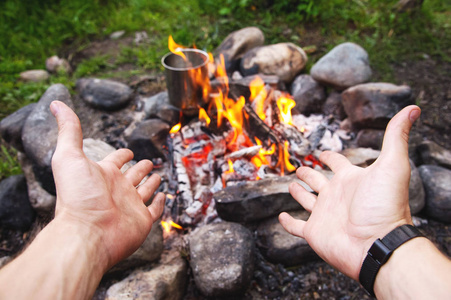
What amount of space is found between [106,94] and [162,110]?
A: 48.6 inches

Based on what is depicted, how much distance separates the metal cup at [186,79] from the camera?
350 cm

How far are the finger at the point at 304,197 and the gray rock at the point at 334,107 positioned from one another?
2201mm

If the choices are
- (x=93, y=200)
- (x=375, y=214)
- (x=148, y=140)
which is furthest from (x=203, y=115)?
(x=375, y=214)

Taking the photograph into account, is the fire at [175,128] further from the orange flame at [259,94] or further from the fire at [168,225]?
the fire at [168,225]

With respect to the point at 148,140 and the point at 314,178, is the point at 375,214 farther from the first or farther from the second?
the point at 148,140

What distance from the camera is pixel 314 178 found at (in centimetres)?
242


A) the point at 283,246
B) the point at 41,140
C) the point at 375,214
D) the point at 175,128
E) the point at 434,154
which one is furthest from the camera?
the point at 175,128

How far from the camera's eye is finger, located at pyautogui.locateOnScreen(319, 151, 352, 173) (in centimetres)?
228


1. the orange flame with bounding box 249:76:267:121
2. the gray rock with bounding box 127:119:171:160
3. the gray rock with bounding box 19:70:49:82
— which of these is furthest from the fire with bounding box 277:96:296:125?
the gray rock with bounding box 19:70:49:82

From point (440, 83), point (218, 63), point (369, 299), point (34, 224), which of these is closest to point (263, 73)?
point (218, 63)

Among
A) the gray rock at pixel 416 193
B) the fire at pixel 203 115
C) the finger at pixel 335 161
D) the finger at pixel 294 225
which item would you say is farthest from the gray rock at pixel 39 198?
the gray rock at pixel 416 193

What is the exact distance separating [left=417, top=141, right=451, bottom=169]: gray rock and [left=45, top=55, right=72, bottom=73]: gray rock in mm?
5964

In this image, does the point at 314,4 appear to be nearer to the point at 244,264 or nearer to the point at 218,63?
the point at 218,63

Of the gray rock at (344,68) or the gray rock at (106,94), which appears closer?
the gray rock at (344,68)
